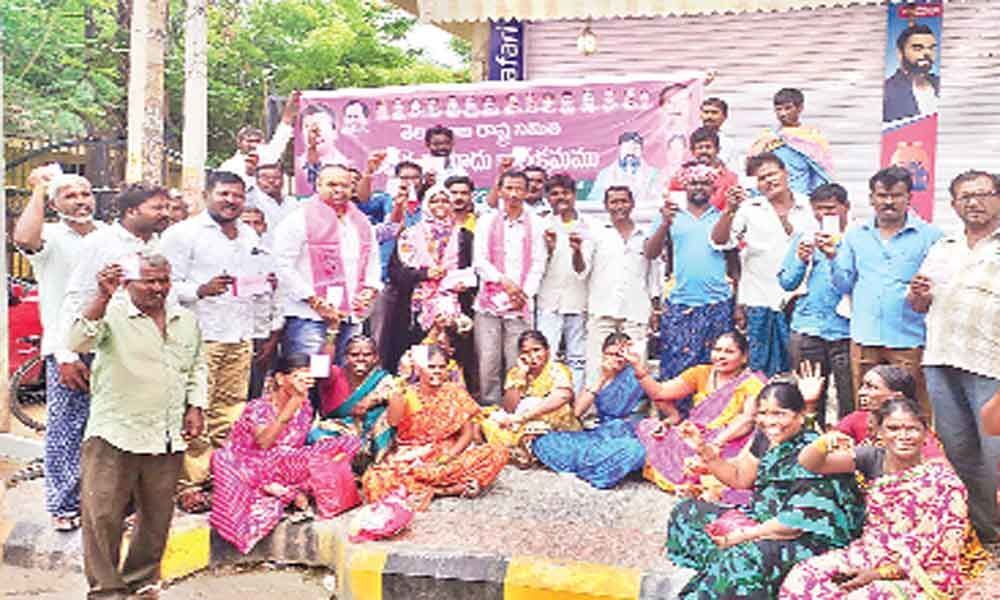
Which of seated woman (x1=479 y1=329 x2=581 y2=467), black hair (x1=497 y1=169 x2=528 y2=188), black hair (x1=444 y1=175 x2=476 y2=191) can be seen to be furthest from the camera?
black hair (x1=444 y1=175 x2=476 y2=191)

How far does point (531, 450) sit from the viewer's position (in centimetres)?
648

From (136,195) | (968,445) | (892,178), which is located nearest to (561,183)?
(892,178)

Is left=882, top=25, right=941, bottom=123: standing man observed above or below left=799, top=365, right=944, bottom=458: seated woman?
above

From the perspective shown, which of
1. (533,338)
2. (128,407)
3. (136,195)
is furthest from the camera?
(533,338)

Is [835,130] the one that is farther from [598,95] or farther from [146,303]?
[146,303]

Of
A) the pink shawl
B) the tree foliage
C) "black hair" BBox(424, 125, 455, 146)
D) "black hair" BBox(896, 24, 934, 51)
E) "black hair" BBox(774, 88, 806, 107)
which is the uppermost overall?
the tree foliage

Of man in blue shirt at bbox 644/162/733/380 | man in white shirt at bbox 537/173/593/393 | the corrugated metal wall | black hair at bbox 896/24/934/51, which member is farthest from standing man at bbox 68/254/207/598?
black hair at bbox 896/24/934/51

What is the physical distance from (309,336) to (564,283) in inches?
64.0

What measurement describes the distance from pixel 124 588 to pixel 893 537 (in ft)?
10.2

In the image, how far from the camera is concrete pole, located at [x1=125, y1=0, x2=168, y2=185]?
9258 millimetres

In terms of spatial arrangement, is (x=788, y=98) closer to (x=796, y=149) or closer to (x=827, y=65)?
(x=796, y=149)

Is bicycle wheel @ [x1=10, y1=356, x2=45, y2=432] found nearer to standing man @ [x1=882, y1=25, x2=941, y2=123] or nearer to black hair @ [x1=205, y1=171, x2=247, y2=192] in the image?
black hair @ [x1=205, y1=171, x2=247, y2=192]

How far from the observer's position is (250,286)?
20.1ft

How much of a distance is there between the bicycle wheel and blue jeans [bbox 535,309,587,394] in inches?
144
